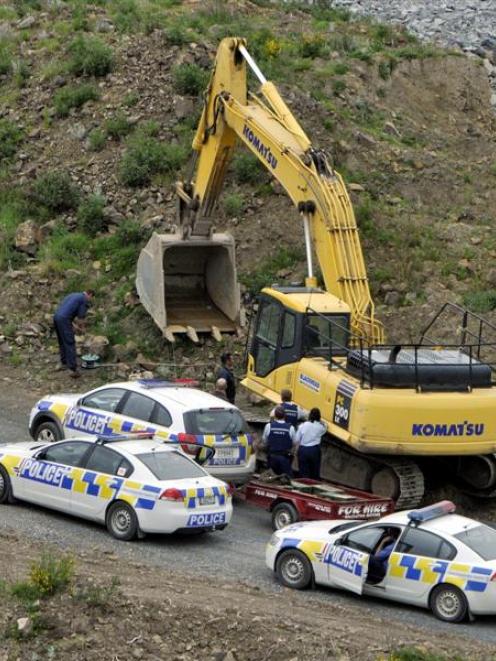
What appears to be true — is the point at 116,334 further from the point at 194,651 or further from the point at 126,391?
the point at 194,651

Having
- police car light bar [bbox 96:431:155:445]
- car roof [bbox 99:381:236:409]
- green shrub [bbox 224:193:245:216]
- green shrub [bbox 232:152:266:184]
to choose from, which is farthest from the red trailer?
green shrub [bbox 232:152:266:184]

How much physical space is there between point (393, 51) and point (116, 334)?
14885mm

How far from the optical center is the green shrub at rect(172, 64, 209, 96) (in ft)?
111

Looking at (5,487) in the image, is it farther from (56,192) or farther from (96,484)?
(56,192)

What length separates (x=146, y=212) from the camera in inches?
1239

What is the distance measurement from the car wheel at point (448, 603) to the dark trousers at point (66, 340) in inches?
488

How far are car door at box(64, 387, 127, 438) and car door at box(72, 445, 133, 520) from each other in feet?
7.09

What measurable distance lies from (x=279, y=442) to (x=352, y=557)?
441 centimetres

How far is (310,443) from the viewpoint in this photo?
2047 cm

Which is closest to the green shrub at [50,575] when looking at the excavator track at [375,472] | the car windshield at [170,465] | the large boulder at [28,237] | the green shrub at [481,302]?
the car windshield at [170,465]

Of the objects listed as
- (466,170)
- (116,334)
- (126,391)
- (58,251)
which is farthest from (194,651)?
(466,170)

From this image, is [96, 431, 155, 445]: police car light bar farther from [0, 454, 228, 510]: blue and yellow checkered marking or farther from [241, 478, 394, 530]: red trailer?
[241, 478, 394, 530]: red trailer

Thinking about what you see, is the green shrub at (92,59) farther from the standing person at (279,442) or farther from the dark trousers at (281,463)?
the dark trousers at (281,463)

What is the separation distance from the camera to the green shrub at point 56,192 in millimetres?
31953
